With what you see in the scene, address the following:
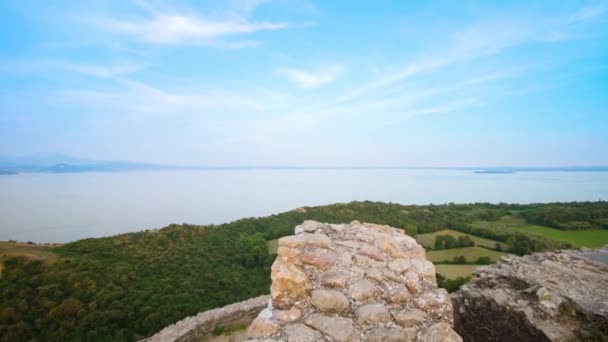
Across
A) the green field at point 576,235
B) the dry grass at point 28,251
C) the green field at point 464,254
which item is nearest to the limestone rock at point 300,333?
the dry grass at point 28,251

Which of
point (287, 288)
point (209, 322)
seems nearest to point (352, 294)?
point (287, 288)

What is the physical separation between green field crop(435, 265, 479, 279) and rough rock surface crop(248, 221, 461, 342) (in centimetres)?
1552

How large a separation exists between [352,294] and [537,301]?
304 cm

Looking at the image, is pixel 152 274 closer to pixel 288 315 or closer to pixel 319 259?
pixel 319 259

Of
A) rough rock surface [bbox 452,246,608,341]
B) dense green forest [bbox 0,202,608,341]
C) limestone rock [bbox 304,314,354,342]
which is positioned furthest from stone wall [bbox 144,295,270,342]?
limestone rock [bbox 304,314,354,342]

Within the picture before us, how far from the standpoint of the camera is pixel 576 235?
26.8 metres

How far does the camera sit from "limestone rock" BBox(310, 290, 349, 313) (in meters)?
2.98

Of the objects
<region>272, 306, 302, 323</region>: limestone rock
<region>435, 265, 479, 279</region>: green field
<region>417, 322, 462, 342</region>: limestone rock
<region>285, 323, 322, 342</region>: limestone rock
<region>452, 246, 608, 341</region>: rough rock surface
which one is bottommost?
<region>435, 265, 479, 279</region>: green field

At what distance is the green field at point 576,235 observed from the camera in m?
23.3

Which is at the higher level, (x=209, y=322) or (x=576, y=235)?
(x=209, y=322)

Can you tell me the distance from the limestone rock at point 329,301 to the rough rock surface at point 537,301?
2.92 m

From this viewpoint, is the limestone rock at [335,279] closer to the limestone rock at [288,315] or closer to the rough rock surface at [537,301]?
the limestone rock at [288,315]

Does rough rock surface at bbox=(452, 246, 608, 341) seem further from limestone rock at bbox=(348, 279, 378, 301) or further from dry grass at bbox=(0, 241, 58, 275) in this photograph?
dry grass at bbox=(0, 241, 58, 275)

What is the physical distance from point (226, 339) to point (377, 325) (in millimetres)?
8290
